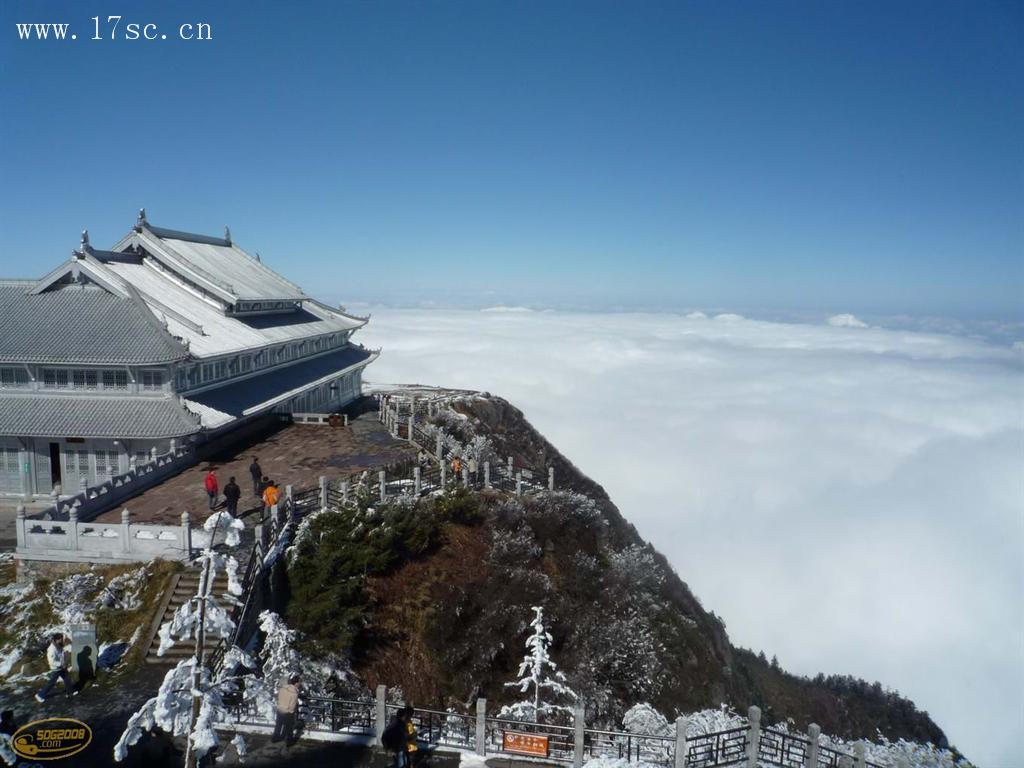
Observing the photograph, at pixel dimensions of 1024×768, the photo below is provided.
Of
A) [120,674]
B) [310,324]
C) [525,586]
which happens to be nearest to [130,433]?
[120,674]

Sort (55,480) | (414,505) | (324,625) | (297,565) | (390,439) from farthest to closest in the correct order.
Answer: (390,439), (55,480), (414,505), (297,565), (324,625)

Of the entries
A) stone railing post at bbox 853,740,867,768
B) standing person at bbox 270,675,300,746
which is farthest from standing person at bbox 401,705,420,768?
stone railing post at bbox 853,740,867,768

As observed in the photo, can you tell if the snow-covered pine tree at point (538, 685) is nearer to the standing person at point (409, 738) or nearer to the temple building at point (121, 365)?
the standing person at point (409, 738)

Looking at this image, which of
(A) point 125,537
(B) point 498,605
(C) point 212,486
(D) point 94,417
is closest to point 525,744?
(B) point 498,605

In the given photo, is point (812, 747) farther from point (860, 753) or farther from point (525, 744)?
point (525, 744)

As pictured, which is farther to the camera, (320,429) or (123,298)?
(320,429)

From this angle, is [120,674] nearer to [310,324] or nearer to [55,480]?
[55,480]
